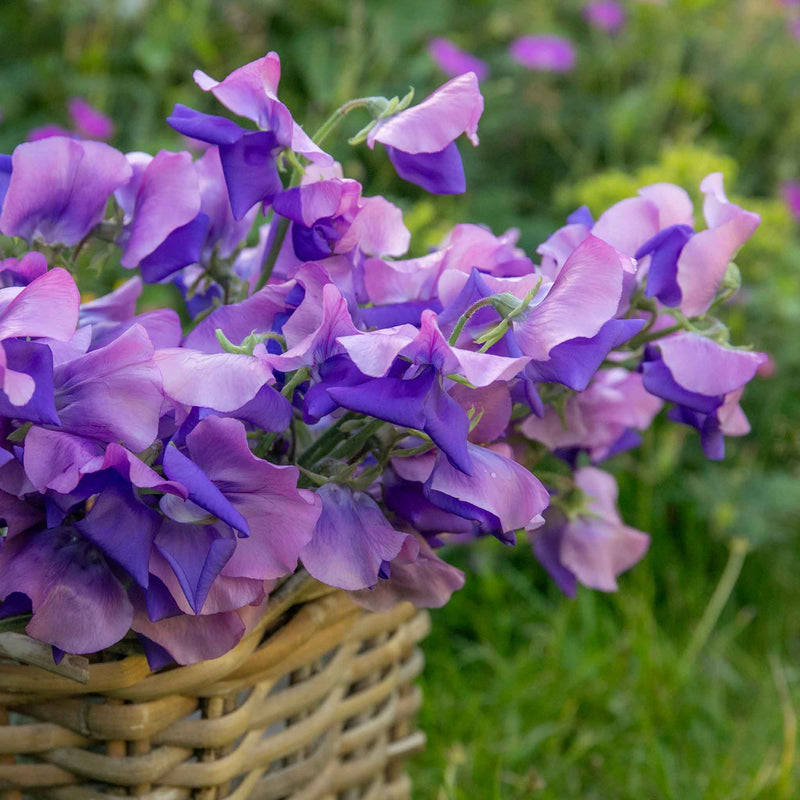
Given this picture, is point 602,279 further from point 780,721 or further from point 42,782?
point 780,721

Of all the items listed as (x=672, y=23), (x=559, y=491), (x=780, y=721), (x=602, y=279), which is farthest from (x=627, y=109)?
(x=602, y=279)

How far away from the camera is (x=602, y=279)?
0.50 metres

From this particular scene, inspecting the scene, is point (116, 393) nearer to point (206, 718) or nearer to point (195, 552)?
point (195, 552)

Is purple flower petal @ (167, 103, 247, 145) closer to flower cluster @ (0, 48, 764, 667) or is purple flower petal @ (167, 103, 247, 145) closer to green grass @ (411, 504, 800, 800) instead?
flower cluster @ (0, 48, 764, 667)

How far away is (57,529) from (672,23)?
217cm

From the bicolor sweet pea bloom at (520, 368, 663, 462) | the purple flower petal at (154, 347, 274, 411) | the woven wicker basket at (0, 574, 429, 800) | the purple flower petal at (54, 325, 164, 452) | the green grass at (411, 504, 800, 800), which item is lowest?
the green grass at (411, 504, 800, 800)

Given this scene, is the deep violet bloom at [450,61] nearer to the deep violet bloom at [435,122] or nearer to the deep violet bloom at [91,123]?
the deep violet bloom at [91,123]

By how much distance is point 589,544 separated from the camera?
28.1 inches

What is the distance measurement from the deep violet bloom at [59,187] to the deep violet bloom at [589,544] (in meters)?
0.34

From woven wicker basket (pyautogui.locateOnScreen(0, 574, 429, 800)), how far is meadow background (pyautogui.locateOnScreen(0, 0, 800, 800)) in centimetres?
26

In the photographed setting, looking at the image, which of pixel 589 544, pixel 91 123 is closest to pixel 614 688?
→ pixel 589 544

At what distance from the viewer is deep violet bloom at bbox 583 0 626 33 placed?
239cm

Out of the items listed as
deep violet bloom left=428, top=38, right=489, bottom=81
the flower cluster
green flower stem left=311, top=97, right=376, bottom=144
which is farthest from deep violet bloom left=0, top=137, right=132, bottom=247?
deep violet bloom left=428, top=38, right=489, bottom=81

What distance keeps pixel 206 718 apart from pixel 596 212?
4.15 ft
